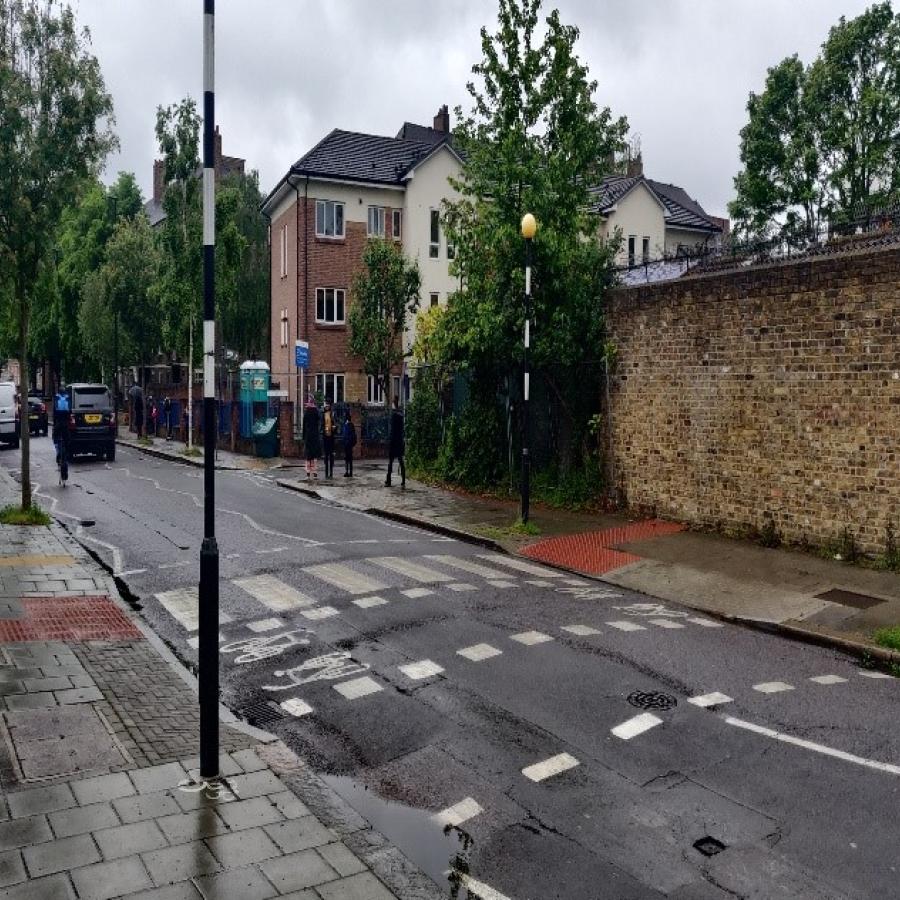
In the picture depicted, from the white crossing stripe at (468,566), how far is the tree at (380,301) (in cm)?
1518

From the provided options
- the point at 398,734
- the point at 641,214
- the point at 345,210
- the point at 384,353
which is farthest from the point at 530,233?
the point at 641,214

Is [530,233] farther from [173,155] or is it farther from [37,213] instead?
[173,155]

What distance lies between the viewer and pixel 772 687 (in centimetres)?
776

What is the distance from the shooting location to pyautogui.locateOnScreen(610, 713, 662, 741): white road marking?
21.7 ft

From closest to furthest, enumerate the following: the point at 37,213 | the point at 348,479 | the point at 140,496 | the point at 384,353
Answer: the point at 37,213 < the point at 140,496 < the point at 348,479 < the point at 384,353

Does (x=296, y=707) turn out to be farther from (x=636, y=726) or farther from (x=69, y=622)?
(x=69, y=622)

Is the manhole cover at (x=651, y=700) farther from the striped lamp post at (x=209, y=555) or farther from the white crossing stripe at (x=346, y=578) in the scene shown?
the white crossing stripe at (x=346, y=578)

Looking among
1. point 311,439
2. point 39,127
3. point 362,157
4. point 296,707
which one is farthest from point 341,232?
point 296,707

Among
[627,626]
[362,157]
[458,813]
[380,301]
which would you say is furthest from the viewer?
[362,157]

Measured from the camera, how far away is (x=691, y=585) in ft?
39.0

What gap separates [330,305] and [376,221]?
3948 mm

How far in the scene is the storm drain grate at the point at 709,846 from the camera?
5.04 metres

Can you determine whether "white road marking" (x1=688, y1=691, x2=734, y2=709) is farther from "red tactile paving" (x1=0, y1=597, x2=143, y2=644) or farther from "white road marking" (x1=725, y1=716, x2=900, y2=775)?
"red tactile paving" (x1=0, y1=597, x2=143, y2=644)

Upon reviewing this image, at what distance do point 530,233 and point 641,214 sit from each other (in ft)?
88.4
